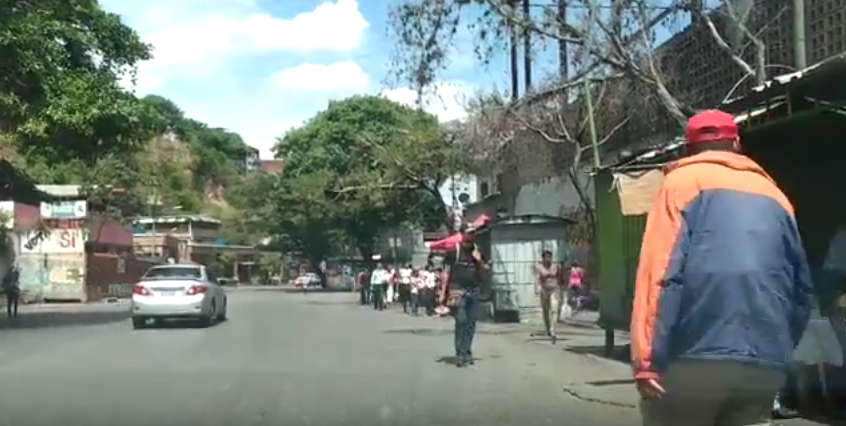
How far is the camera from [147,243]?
88875mm

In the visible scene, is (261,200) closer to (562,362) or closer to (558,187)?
(558,187)

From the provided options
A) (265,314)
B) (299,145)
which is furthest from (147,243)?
(265,314)

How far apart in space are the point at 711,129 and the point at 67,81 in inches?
986

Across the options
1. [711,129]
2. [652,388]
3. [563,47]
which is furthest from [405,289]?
[652,388]

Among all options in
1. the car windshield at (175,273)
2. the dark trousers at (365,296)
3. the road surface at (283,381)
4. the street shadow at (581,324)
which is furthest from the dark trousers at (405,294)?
the road surface at (283,381)

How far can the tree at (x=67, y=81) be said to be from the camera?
26.2 m

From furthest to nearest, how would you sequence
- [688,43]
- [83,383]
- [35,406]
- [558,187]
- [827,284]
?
[558,187] < [688,43] < [83,383] < [35,406] < [827,284]

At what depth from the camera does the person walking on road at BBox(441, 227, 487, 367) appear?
1575 centimetres

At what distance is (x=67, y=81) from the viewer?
90.2ft

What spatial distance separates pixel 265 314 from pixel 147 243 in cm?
5726

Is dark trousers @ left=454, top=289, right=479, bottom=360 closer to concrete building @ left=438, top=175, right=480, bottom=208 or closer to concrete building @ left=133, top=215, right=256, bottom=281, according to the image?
concrete building @ left=438, top=175, right=480, bottom=208

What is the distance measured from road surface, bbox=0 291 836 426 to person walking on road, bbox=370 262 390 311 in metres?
18.4

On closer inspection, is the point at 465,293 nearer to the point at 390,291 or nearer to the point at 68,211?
the point at 390,291

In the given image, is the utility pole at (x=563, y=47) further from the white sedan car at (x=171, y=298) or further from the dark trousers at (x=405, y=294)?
the dark trousers at (x=405, y=294)
